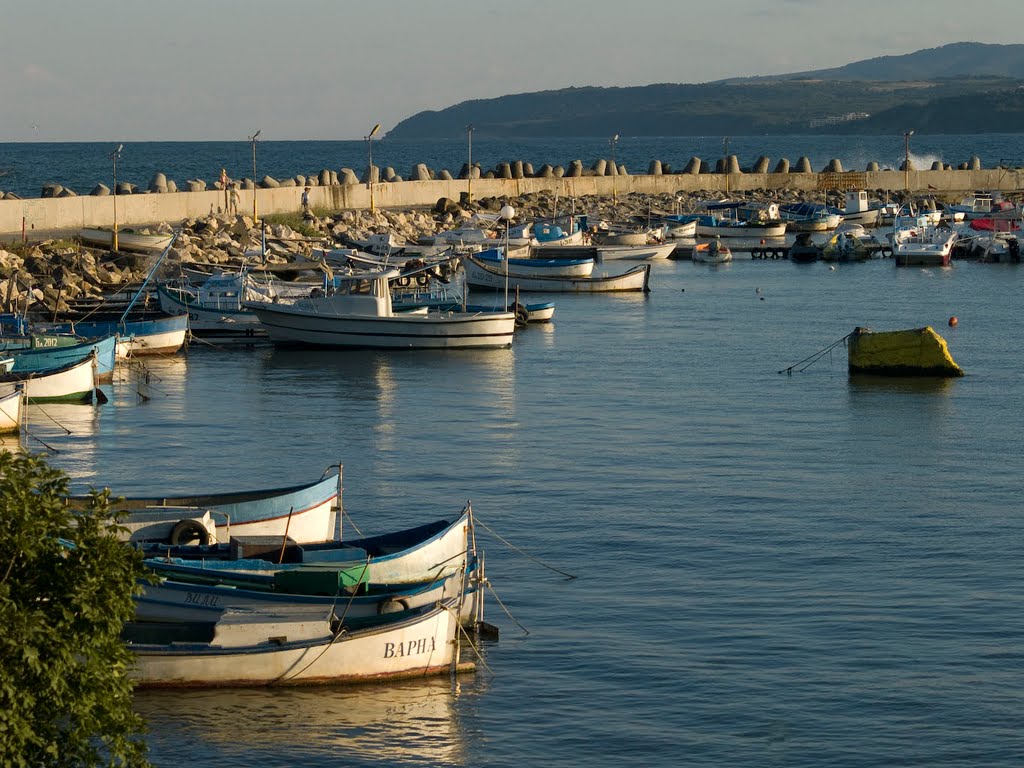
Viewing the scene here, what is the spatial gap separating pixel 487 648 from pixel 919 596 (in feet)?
20.0

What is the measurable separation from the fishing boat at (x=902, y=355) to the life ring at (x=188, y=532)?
2493cm

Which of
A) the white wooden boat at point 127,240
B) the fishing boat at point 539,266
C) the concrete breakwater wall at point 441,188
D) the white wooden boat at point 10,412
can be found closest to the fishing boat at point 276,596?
the white wooden boat at point 10,412

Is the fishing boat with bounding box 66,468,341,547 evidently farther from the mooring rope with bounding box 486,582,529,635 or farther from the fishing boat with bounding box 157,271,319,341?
the fishing boat with bounding box 157,271,319,341

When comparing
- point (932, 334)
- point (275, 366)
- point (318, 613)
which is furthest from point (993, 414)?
point (318, 613)

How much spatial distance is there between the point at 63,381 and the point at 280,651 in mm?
19473

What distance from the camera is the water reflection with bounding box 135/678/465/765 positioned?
612 inches

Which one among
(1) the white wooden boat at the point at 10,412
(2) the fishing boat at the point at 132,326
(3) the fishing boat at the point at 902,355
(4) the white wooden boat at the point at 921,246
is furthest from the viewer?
(4) the white wooden boat at the point at 921,246

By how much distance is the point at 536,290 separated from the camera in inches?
2469

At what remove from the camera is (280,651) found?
658 inches

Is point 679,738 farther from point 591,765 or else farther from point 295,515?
point 295,515

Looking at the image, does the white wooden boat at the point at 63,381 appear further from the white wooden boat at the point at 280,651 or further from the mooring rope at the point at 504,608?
the white wooden boat at the point at 280,651

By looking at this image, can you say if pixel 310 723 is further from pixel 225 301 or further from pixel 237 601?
pixel 225 301

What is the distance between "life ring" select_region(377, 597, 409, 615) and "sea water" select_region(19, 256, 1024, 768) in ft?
3.08

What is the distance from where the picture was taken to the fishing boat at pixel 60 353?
3534cm
